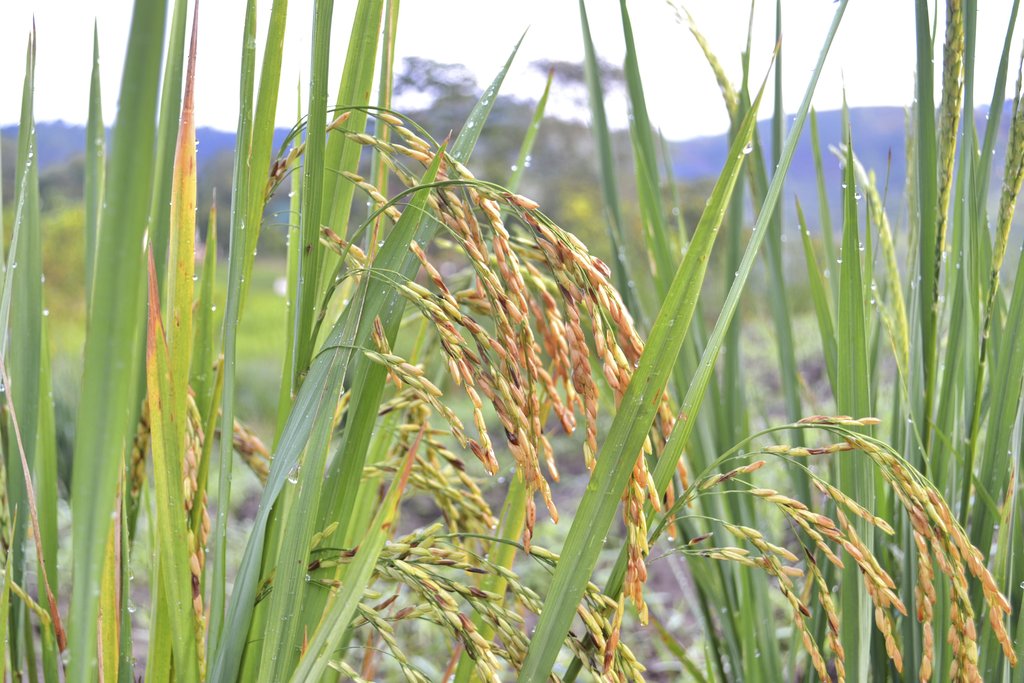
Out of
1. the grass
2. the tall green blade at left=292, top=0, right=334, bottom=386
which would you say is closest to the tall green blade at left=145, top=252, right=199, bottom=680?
the grass

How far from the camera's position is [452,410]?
A: 0.78 m

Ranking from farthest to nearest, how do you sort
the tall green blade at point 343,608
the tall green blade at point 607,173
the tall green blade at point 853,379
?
the tall green blade at point 607,173 < the tall green blade at point 853,379 < the tall green blade at point 343,608

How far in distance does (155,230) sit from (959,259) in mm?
878

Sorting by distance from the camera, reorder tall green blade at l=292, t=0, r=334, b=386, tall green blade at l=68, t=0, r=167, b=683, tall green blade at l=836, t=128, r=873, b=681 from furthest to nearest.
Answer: tall green blade at l=836, t=128, r=873, b=681
tall green blade at l=292, t=0, r=334, b=386
tall green blade at l=68, t=0, r=167, b=683

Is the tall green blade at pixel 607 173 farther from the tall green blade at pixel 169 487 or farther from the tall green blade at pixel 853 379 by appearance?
the tall green blade at pixel 169 487

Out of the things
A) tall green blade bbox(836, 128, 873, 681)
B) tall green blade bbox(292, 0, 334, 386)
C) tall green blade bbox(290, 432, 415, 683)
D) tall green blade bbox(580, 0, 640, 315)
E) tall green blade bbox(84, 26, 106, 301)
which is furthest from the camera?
tall green blade bbox(580, 0, 640, 315)

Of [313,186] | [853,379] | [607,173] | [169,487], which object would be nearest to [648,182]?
[607,173]

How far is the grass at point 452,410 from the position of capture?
1.86 ft

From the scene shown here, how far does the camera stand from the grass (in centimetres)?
57

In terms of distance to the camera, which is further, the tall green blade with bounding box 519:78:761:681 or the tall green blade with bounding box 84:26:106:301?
the tall green blade with bounding box 84:26:106:301

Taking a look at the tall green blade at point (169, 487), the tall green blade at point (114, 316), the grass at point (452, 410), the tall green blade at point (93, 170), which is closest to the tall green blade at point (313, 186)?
the grass at point (452, 410)

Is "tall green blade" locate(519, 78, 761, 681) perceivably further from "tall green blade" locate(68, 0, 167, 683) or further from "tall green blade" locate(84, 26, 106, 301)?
"tall green blade" locate(84, 26, 106, 301)

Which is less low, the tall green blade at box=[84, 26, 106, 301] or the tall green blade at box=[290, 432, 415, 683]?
the tall green blade at box=[84, 26, 106, 301]

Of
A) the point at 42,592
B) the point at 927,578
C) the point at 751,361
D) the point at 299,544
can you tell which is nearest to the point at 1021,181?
the point at 927,578
